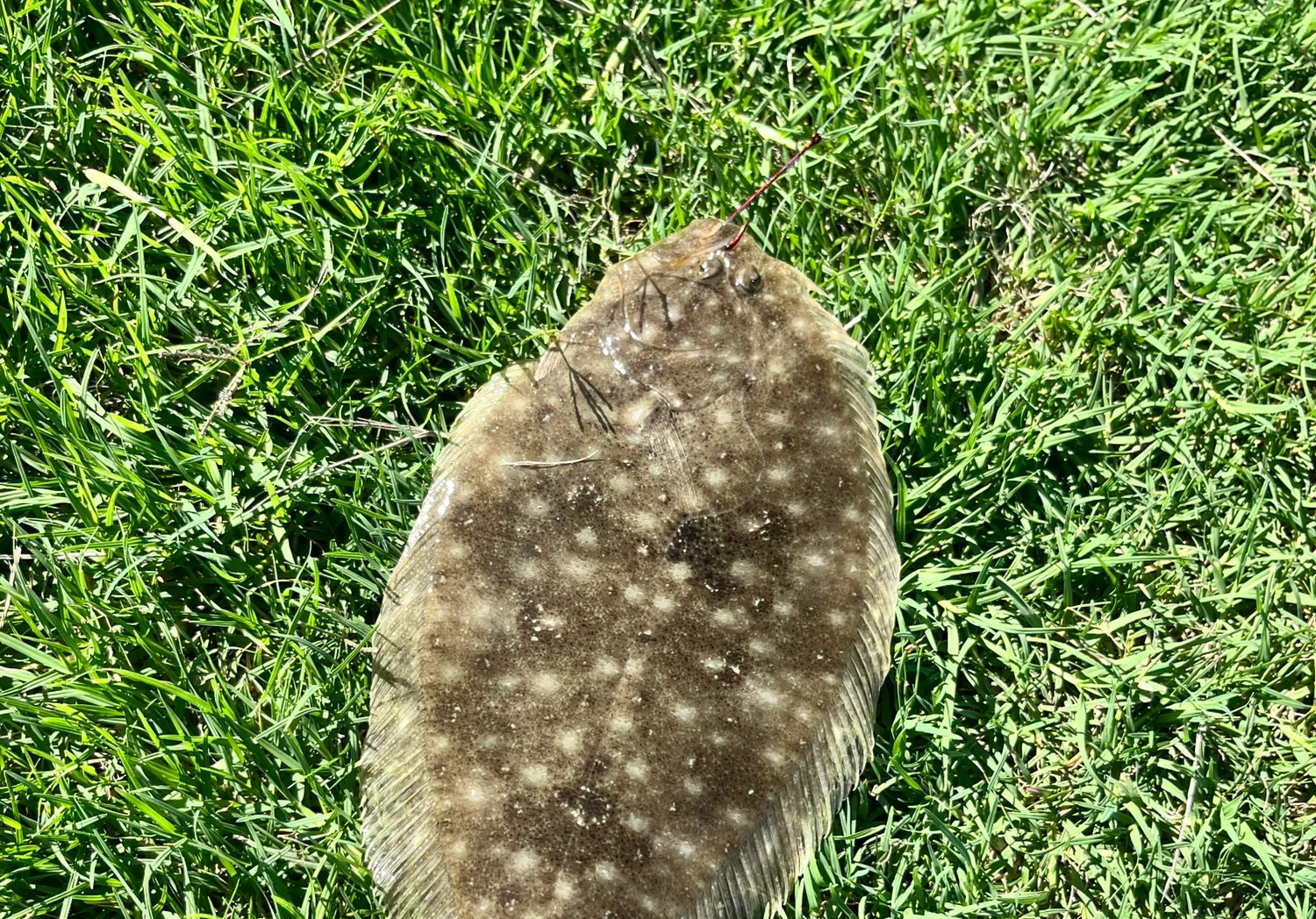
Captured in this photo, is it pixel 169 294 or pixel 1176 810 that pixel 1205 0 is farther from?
pixel 169 294

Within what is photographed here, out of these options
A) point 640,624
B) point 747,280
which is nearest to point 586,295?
point 747,280

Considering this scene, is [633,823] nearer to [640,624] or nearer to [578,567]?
[640,624]

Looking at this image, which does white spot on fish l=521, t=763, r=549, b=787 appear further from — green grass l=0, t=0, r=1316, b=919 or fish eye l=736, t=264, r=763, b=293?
fish eye l=736, t=264, r=763, b=293

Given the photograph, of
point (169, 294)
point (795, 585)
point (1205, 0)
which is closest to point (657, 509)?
point (795, 585)

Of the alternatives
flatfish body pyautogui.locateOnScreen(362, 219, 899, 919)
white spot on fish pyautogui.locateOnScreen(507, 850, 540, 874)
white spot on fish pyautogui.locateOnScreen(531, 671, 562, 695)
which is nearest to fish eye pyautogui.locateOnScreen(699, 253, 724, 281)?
flatfish body pyautogui.locateOnScreen(362, 219, 899, 919)

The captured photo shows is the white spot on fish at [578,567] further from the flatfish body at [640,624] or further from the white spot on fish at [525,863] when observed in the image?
the white spot on fish at [525,863]
